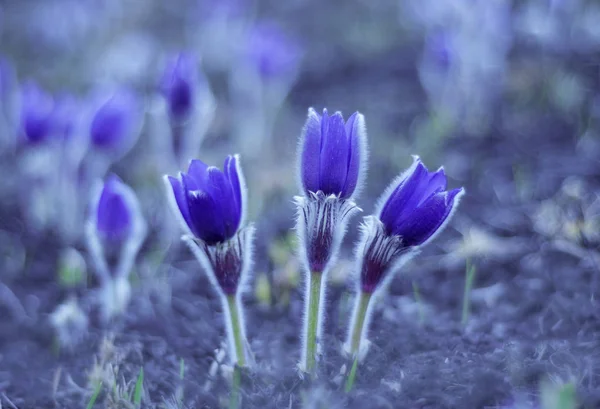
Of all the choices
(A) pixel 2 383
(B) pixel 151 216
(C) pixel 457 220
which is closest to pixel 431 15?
(C) pixel 457 220

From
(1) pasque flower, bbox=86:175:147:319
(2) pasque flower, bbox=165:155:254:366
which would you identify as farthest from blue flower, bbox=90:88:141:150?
(2) pasque flower, bbox=165:155:254:366

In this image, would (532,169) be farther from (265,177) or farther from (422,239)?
(422,239)

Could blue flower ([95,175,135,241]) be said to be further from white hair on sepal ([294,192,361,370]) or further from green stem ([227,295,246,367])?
white hair on sepal ([294,192,361,370])

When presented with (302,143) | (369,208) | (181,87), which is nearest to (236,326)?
(302,143)

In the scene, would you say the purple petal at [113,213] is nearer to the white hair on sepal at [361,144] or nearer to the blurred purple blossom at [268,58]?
the white hair on sepal at [361,144]

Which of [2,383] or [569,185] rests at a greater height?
[569,185]

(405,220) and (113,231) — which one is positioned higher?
(405,220)

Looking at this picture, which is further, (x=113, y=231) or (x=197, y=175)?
(x=113, y=231)

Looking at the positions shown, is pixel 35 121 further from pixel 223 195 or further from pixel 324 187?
pixel 324 187
